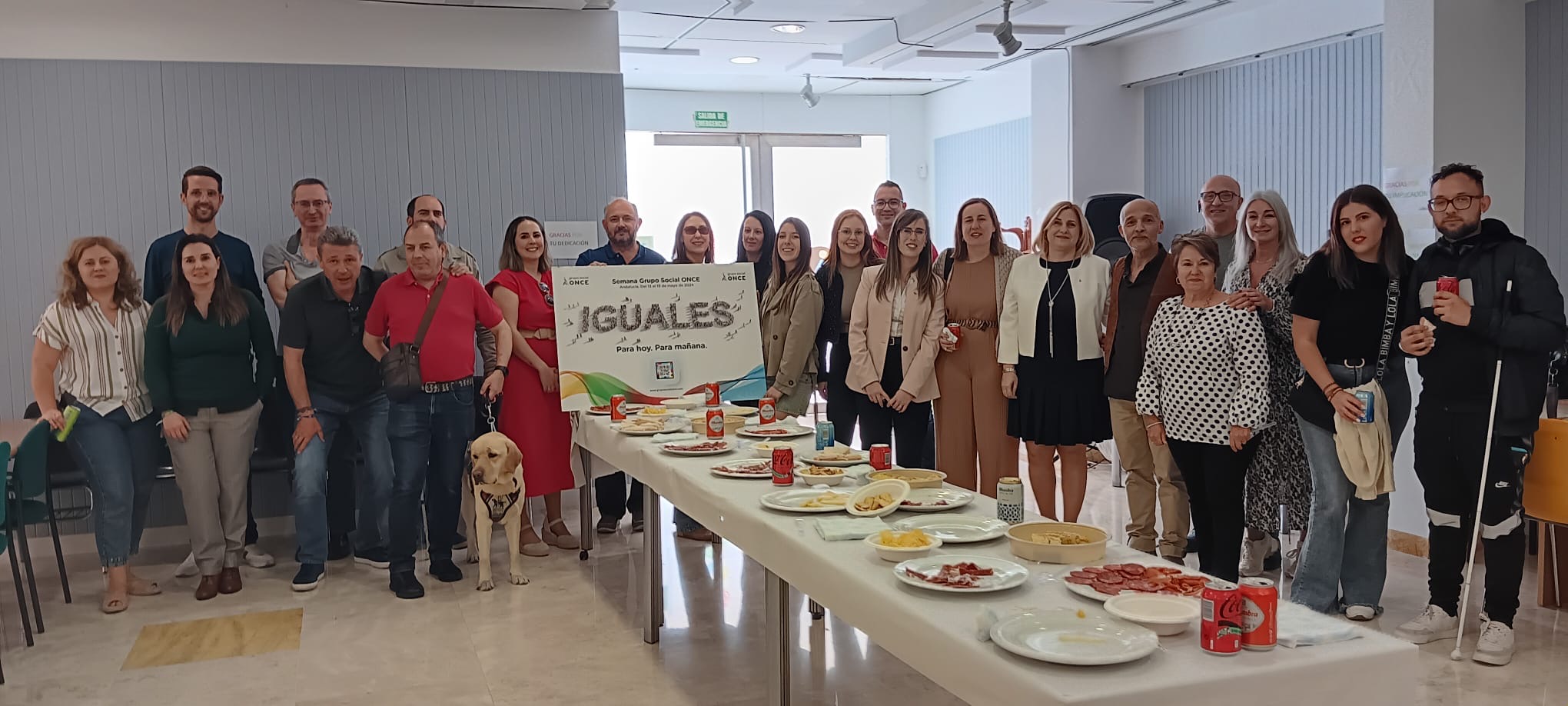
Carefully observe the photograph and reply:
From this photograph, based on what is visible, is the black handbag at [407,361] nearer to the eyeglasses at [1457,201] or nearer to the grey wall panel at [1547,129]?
the eyeglasses at [1457,201]

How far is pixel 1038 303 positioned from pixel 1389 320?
1.21 meters

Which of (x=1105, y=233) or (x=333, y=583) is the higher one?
(x=1105, y=233)

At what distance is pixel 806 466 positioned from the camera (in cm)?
331

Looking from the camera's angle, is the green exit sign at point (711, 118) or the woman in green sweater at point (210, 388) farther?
the green exit sign at point (711, 118)

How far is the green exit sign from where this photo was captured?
10586 millimetres

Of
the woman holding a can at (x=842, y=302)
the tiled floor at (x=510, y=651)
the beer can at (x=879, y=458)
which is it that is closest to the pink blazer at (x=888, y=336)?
the woman holding a can at (x=842, y=302)

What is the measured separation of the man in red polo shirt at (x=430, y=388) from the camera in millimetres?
4609

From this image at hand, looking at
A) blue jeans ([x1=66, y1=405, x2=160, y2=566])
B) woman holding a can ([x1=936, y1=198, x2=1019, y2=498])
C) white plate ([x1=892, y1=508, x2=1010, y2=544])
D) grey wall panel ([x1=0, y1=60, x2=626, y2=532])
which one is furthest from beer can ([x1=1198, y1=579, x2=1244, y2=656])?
grey wall panel ([x1=0, y1=60, x2=626, y2=532])

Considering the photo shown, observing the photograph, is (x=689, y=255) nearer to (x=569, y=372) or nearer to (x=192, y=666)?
(x=569, y=372)

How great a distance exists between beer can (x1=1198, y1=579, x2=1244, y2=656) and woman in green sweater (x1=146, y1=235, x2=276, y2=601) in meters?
4.07

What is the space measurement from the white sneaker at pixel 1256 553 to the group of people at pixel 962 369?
0.07ft

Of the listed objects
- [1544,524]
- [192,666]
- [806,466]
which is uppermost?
[806,466]

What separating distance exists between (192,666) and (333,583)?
3.37 feet

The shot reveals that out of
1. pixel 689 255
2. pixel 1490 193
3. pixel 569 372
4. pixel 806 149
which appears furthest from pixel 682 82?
pixel 1490 193
